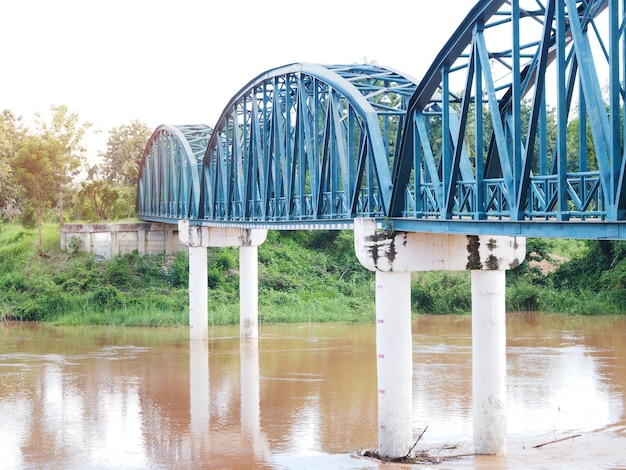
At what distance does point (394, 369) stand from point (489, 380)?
219 cm

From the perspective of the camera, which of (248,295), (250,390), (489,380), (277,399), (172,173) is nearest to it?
(489,380)

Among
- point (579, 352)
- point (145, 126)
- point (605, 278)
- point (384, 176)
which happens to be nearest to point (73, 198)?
point (145, 126)

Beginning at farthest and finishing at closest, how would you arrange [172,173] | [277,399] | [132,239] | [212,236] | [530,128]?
[132,239] → [172,173] → [212,236] → [277,399] → [530,128]

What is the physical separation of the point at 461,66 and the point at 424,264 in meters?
5.09

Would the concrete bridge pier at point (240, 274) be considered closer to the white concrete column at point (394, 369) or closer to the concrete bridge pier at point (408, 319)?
the concrete bridge pier at point (408, 319)

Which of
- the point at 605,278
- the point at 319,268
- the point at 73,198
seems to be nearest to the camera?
the point at 605,278

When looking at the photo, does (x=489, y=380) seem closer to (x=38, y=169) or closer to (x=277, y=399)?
(x=277, y=399)

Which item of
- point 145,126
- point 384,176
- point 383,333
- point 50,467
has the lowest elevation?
point 50,467

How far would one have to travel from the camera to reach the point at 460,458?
24.4m

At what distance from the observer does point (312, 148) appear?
3669cm

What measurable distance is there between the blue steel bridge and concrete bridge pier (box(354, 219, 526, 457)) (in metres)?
0.77

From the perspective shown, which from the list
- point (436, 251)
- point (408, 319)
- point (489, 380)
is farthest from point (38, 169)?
point (489, 380)

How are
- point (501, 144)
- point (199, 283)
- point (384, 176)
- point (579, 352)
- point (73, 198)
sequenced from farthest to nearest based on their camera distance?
point (73, 198), point (199, 283), point (579, 352), point (384, 176), point (501, 144)

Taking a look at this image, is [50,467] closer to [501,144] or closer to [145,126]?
[501,144]
